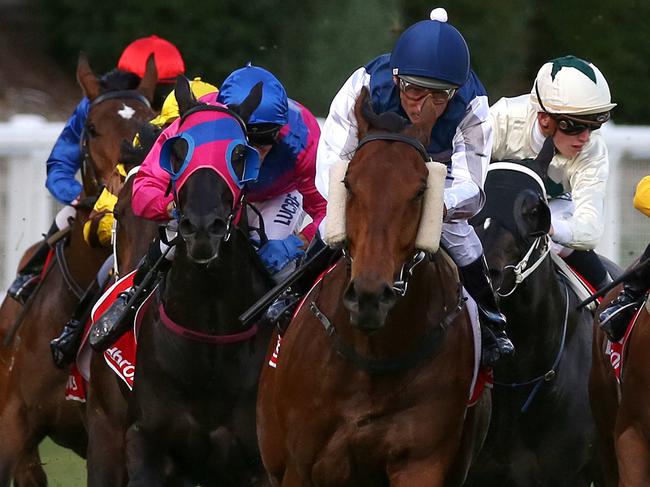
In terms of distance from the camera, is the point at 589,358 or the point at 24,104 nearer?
the point at 589,358

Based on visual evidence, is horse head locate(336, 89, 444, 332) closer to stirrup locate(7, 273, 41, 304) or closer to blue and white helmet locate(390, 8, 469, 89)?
blue and white helmet locate(390, 8, 469, 89)

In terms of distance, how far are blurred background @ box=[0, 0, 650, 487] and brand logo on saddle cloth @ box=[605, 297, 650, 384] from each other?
34.9ft

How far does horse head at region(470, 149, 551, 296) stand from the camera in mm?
6781

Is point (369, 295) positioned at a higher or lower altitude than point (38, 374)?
higher

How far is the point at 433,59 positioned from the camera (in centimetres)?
580

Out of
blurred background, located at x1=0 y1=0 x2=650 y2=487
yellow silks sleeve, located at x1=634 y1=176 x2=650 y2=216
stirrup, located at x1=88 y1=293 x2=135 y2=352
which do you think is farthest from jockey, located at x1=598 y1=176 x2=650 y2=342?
blurred background, located at x1=0 y1=0 x2=650 y2=487

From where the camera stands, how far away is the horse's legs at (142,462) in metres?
6.42

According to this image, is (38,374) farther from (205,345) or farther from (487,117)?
(487,117)

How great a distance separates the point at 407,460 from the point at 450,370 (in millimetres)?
364

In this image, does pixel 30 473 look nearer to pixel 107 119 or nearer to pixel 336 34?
pixel 107 119

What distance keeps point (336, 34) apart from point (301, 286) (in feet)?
42.4

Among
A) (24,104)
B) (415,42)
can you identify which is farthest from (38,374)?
(24,104)

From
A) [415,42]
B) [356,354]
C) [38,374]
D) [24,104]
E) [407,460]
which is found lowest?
[24,104]

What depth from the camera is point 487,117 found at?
6156mm
